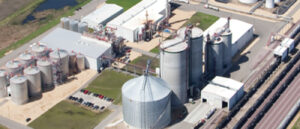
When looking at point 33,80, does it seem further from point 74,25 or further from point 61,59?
point 74,25

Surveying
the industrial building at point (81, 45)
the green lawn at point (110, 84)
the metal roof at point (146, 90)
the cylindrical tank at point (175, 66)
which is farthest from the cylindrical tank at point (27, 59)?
the cylindrical tank at point (175, 66)

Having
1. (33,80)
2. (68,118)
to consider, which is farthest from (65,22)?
(68,118)

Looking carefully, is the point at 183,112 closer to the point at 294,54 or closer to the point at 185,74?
the point at 185,74

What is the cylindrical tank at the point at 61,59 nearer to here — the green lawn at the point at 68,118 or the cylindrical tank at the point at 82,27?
the green lawn at the point at 68,118

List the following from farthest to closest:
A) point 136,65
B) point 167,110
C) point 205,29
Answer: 1. point 205,29
2. point 136,65
3. point 167,110

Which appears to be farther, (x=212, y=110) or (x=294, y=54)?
(x=294, y=54)

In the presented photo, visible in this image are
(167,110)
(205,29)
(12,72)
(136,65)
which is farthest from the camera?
(205,29)

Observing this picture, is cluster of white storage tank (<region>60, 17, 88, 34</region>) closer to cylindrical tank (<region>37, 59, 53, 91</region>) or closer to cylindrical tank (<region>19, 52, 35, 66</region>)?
cylindrical tank (<region>19, 52, 35, 66</region>)

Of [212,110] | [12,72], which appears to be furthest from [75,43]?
[212,110]
